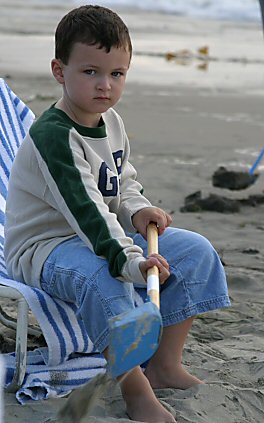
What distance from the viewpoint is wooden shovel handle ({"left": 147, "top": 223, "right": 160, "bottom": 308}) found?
2.68m

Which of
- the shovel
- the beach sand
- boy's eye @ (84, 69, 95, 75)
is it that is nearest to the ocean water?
the beach sand

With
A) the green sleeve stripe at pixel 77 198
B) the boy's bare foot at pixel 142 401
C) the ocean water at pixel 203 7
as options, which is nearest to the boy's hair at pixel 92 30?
the green sleeve stripe at pixel 77 198

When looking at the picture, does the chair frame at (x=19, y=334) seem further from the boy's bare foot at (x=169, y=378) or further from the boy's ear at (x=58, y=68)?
the boy's ear at (x=58, y=68)

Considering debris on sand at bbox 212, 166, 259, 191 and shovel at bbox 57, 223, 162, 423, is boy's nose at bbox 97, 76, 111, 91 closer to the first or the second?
shovel at bbox 57, 223, 162, 423

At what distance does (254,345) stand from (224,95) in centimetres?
684

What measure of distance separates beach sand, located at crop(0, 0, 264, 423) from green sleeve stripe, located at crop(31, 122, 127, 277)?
0.49 metres

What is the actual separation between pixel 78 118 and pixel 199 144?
4.65 metres

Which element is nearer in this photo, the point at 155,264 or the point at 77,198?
the point at 155,264

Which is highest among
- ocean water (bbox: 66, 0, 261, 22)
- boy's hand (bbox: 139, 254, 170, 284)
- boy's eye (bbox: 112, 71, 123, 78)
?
Answer: boy's eye (bbox: 112, 71, 123, 78)

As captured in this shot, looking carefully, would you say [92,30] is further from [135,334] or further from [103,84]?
[135,334]

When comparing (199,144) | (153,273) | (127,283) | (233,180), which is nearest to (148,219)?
(127,283)

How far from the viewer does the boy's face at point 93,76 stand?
3072 millimetres

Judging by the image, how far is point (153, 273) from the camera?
2.80 metres

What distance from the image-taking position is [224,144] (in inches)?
309
